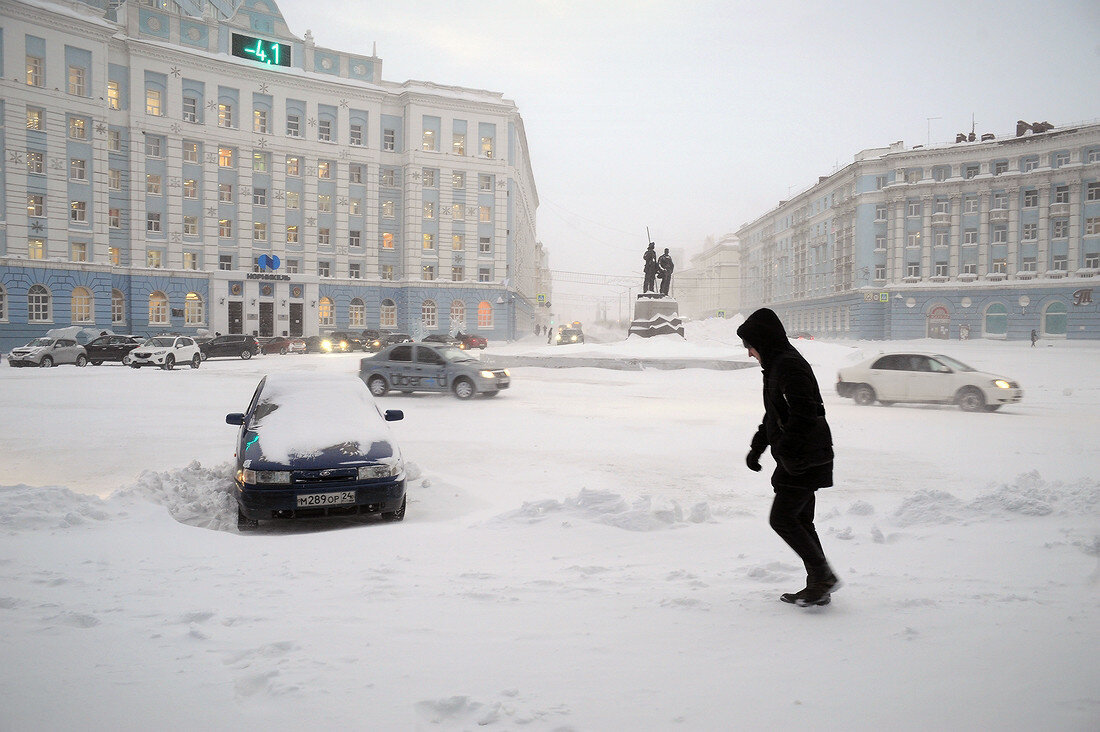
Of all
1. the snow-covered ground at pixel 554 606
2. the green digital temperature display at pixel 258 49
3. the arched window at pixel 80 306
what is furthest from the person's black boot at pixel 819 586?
the green digital temperature display at pixel 258 49

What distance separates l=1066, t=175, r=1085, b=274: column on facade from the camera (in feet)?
157

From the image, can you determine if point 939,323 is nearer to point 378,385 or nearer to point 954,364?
point 954,364

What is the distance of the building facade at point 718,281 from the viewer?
4656 inches

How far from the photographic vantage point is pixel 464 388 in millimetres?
18312

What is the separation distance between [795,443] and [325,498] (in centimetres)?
450

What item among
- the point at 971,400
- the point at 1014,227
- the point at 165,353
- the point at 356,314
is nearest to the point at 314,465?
the point at 971,400

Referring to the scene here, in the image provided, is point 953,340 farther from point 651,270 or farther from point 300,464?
point 300,464

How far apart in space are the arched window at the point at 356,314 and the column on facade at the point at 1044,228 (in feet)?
173

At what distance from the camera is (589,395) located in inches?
790

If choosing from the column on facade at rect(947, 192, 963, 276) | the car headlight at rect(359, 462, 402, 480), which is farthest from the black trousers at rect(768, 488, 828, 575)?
the column on facade at rect(947, 192, 963, 276)

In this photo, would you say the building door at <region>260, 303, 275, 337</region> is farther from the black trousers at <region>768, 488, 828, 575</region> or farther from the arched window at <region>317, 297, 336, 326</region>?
the black trousers at <region>768, 488, 828, 575</region>

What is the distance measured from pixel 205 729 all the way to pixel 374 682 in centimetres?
68

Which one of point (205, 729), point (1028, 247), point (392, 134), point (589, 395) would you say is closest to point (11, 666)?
point (205, 729)

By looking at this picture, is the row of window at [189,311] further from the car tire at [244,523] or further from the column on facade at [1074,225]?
the column on facade at [1074,225]
